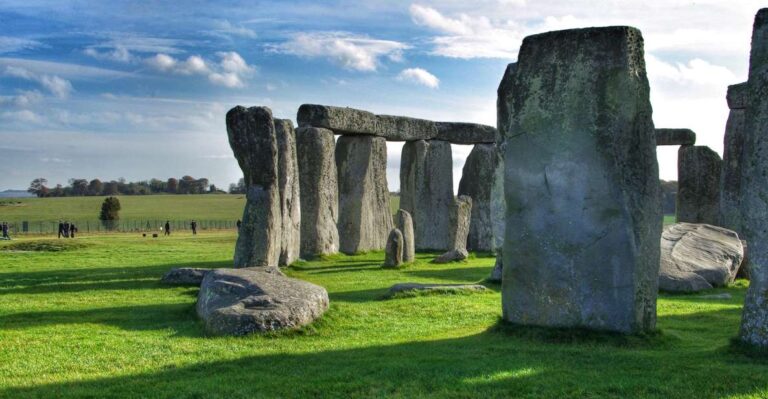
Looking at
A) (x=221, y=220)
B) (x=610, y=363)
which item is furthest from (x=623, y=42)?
(x=221, y=220)

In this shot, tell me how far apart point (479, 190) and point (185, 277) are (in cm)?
1401

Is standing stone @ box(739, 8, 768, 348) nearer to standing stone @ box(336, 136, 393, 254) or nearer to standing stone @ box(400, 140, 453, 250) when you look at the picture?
standing stone @ box(336, 136, 393, 254)

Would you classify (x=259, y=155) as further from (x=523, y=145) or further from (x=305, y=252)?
(x=523, y=145)

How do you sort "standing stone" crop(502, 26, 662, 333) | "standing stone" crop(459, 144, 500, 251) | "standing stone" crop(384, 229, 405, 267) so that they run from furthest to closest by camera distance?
"standing stone" crop(459, 144, 500, 251) → "standing stone" crop(384, 229, 405, 267) → "standing stone" crop(502, 26, 662, 333)

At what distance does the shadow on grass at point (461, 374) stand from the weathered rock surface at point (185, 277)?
696cm

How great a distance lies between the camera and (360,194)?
2584 centimetres

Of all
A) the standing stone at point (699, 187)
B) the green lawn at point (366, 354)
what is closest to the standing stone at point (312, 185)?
the green lawn at point (366, 354)

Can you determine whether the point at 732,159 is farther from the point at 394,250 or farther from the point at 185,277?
the point at 185,277

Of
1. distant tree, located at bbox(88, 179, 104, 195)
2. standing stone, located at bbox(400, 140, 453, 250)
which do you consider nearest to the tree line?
distant tree, located at bbox(88, 179, 104, 195)

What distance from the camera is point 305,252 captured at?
2292 cm

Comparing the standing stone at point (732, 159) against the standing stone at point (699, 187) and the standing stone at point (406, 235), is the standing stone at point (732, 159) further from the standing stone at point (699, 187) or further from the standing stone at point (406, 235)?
the standing stone at point (406, 235)

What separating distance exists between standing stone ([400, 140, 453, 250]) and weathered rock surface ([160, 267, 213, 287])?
1218 centimetres

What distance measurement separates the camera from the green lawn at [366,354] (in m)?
7.75

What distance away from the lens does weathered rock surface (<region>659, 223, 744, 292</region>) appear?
1574 cm
